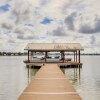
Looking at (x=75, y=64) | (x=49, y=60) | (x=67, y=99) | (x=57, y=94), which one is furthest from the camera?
(x=49, y=60)

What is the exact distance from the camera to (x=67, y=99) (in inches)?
553

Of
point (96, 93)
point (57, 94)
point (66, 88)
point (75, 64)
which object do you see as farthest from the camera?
point (75, 64)

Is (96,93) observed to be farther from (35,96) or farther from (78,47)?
(78,47)

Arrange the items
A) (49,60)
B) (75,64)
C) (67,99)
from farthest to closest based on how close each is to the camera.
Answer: (49,60), (75,64), (67,99)

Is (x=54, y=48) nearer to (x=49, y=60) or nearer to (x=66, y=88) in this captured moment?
(x=49, y=60)

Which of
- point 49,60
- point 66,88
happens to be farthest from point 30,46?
point 66,88

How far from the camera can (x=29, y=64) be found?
1836 inches

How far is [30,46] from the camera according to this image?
163ft

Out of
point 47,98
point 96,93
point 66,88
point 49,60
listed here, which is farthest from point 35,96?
point 49,60

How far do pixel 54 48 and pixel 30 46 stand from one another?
3679mm

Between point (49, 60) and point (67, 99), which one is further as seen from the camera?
point (49, 60)

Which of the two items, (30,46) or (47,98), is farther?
(30,46)

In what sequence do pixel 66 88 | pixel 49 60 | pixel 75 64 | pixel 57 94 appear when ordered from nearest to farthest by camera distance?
pixel 57 94 → pixel 66 88 → pixel 75 64 → pixel 49 60

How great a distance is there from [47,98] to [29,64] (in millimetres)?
32398
